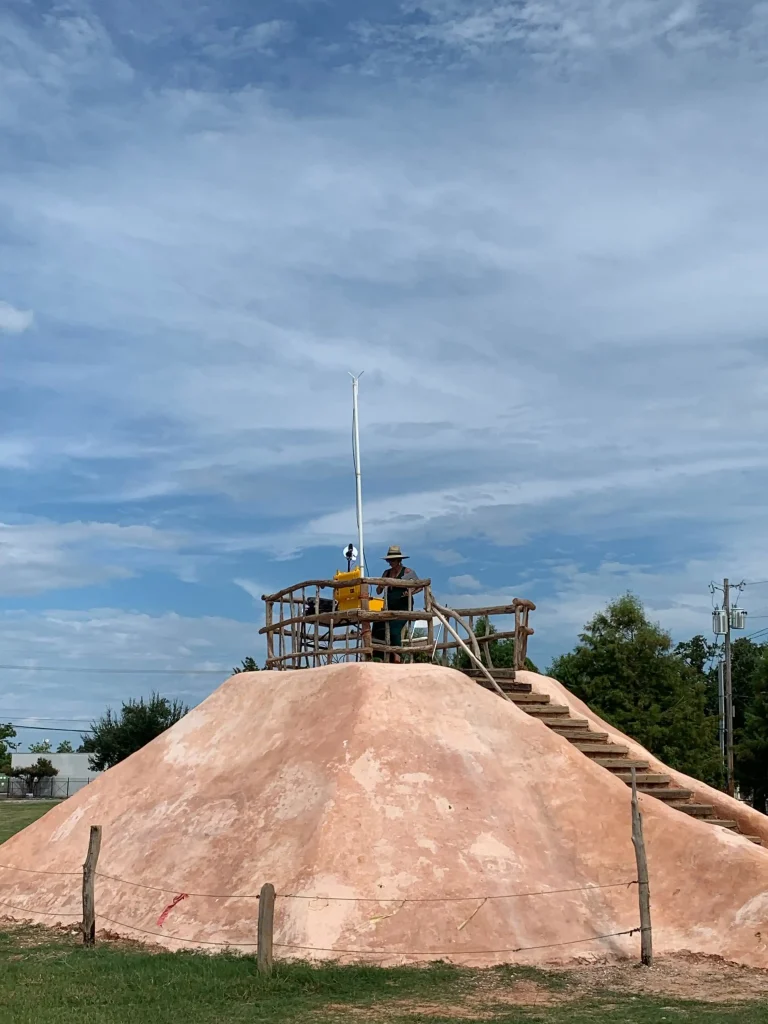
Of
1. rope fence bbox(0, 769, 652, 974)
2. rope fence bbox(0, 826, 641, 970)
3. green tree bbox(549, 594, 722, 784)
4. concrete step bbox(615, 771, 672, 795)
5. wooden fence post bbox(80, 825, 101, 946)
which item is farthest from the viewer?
green tree bbox(549, 594, 722, 784)

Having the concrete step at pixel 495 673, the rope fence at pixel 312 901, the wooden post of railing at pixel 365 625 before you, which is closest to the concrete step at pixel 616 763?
the concrete step at pixel 495 673

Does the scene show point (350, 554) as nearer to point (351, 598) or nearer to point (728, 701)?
point (351, 598)

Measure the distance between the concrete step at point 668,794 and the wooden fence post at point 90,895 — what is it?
844 centimetres

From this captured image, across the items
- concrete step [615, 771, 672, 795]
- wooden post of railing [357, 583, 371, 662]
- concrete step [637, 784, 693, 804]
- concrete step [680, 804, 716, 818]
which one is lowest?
concrete step [680, 804, 716, 818]

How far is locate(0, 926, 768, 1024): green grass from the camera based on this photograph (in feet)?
37.5

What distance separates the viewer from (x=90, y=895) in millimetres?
15602

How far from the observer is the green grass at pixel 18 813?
38969 millimetres

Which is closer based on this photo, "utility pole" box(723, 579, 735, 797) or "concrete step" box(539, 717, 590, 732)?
"concrete step" box(539, 717, 590, 732)

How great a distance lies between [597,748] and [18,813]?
36196mm

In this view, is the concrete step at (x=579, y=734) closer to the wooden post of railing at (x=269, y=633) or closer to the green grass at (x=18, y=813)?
the wooden post of railing at (x=269, y=633)

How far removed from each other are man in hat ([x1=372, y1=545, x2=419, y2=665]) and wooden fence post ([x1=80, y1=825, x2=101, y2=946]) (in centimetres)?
570

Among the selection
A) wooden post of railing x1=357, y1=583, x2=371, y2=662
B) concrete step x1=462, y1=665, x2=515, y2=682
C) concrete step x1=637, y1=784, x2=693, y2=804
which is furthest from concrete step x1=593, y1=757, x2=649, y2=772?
wooden post of railing x1=357, y1=583, x2=371, y2=662

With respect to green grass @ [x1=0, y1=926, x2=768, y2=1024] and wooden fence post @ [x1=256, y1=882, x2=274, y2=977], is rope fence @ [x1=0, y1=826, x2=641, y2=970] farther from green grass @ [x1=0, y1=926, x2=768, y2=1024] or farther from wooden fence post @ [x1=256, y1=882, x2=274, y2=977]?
green grass @ [x1=0, y1=926, x2=768, y2=1024]

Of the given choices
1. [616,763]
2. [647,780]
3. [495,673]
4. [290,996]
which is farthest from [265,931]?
[495,673]
